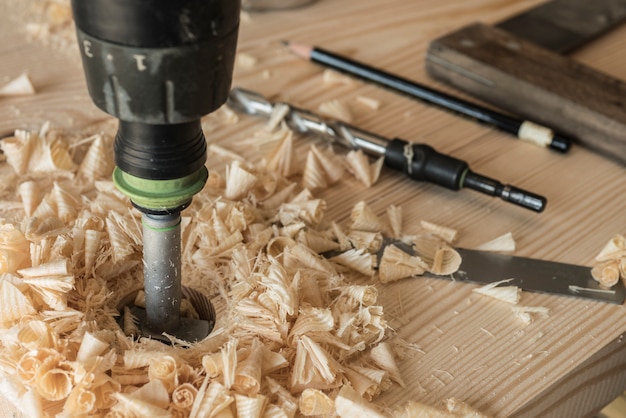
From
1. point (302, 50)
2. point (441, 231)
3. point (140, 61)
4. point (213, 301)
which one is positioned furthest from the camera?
point (302, 50)

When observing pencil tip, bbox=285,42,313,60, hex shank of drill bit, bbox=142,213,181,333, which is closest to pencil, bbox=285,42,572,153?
pencil tip, bbox=285,42,313,60

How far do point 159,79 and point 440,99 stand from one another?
2.32 feet

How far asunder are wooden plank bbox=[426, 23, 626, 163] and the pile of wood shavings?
35 cm

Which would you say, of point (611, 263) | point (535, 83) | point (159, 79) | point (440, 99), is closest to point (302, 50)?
point (440, 99)

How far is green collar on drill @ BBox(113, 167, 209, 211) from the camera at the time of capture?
0.63 m

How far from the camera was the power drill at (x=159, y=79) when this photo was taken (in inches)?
20.8

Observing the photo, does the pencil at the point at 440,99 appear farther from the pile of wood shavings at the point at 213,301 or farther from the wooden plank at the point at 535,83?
the pile of wood shavings at the point at 213,301

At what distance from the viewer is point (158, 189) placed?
24.7 inches

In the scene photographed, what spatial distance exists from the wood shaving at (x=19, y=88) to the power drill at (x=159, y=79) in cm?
58

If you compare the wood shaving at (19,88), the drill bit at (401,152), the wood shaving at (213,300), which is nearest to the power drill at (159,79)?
the wood shaving at (213,300)

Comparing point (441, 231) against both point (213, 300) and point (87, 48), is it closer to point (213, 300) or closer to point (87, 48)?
point (213, 300)

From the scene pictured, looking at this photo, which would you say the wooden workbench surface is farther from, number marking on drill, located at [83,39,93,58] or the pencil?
number marking on drill, located at [83,39,93,58]

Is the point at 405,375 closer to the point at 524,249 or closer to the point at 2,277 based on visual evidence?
the point at 524,249

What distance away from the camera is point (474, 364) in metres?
0.78
